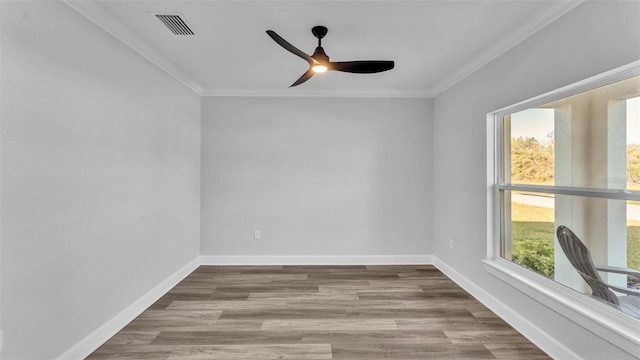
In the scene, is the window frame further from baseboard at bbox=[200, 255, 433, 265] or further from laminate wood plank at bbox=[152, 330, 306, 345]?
laminate wood plank at bbox=[152, 330, 306, 345]

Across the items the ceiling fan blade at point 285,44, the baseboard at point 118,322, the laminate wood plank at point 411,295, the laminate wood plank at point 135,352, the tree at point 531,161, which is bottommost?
the laminate wood plank at point 135,352

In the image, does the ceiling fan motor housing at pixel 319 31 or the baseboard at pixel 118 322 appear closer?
the baseboard at pixel 118 322

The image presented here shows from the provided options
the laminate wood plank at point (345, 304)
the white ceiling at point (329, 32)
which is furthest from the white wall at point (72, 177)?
the laminate wood plank at point (345, 304)

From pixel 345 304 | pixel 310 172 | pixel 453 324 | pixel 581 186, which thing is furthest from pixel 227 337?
pixel 581 186

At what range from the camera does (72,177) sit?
6.49 ft

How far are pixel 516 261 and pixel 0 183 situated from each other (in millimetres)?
3510

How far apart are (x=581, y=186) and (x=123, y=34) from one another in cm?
346

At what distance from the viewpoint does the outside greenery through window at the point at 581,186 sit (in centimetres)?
171

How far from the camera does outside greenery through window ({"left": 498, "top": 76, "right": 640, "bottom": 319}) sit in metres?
1.71

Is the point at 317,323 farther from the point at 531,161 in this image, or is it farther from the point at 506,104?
the point at 506,104

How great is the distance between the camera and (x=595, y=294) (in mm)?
1886

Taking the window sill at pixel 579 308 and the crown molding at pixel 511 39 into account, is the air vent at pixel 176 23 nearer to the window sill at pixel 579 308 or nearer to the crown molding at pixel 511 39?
the crown molding at pixel 511 39

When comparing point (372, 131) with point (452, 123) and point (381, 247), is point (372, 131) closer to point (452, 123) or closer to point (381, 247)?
point (452, 123)

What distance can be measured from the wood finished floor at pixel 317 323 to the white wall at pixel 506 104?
0.29m
